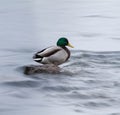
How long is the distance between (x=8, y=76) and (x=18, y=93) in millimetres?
1587

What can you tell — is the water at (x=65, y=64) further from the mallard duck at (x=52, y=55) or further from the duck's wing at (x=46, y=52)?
the duck's wing at (x=46, y=52)

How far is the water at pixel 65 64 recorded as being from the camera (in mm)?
11664

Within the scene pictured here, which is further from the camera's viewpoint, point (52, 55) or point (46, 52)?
point (52, 55)

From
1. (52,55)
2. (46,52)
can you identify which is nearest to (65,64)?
(52,55)

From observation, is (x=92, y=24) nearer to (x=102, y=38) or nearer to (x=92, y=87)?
(x=102, y=38)

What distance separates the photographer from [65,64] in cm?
1544

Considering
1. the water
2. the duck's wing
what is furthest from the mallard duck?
the water

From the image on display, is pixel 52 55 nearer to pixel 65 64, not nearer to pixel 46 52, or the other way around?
pixel 46 52

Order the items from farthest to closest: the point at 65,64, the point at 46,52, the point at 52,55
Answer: the point at 65,64 < the point at 52,55 < the point at 46,52

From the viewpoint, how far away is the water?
38.3ft

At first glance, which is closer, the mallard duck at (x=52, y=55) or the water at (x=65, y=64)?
the water at (x=65, y=64)

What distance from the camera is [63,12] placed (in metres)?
26.5

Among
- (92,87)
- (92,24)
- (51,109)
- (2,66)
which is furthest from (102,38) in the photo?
(51,109)

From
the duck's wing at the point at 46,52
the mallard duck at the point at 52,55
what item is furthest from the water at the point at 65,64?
the duck's wing at the point at 46,52
